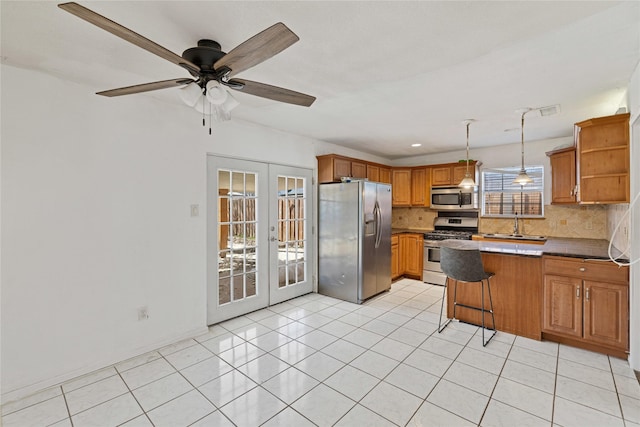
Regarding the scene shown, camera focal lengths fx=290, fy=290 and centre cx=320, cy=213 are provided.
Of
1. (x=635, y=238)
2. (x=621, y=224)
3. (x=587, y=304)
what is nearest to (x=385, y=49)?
(x=635, y=238)

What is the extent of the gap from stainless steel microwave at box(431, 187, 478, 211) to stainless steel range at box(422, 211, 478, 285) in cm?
21

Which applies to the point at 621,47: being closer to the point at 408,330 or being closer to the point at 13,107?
the point at 408,330

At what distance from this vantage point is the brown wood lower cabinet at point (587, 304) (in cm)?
256

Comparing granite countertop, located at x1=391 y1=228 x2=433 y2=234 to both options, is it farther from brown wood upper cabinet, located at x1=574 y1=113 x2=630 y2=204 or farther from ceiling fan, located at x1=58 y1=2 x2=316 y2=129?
ceiling fan, located at x1=58 y1=2 x2=316 y2=129

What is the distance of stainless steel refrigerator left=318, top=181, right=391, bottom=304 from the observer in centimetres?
412

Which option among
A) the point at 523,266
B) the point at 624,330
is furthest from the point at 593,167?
the point at 624,330

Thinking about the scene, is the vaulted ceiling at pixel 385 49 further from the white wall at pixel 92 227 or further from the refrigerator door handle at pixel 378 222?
the refrigerator door handle at pixel 378 222

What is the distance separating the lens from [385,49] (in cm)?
190

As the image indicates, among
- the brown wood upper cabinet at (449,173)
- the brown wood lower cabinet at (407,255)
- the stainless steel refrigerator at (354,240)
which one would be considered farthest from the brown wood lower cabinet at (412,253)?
the brown wood upper cabinet at (449,173)

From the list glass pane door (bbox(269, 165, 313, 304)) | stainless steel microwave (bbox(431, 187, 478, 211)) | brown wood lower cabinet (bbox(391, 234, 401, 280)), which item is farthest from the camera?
brown wood lower cabinet (bbox(391, 234, 401, 280))

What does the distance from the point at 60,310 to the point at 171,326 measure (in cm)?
92

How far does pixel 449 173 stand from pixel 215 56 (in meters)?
4.68

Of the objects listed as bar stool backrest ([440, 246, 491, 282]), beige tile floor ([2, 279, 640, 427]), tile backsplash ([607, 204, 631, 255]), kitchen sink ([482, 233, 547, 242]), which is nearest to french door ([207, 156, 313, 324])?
beige tile floor ([2, 279, 640, 427])

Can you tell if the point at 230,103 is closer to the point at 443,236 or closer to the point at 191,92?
the point at 191,92
